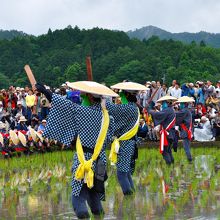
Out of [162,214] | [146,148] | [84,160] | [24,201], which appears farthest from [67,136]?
[146,148]

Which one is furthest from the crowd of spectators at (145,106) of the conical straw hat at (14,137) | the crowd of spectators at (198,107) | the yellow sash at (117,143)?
the yellow sash at (117,143)

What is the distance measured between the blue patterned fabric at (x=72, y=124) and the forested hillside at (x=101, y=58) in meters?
45.5

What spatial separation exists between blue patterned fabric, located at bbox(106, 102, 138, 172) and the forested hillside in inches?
1668

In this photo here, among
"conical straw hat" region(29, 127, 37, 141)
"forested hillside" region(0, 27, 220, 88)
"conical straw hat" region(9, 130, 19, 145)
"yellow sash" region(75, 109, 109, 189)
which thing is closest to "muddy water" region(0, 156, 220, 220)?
"yellow sash" region(75, 109, 109, 189)

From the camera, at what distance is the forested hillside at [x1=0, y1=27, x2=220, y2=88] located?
6316 cm

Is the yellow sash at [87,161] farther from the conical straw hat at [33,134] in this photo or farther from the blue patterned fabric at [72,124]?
the conical straw hat at [33,134]

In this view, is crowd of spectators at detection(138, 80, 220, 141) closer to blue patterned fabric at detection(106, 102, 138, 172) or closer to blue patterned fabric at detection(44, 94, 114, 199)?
blue patterned fabric at detection(106, 102, 138, 172)

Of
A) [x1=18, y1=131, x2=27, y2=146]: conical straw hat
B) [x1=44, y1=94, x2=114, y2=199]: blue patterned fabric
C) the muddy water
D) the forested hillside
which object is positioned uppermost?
the forested hillside

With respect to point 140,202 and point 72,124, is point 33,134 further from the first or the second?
point 72,124

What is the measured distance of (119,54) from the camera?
76.2 metres

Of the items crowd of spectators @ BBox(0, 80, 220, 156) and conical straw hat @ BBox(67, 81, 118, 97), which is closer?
conical straw hat @ BBox(67, 81, 118, 97)

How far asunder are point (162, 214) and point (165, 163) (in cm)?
796

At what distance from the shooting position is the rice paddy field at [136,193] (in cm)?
1003

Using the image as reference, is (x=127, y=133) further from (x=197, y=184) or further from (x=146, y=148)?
(x=146, y=148)
